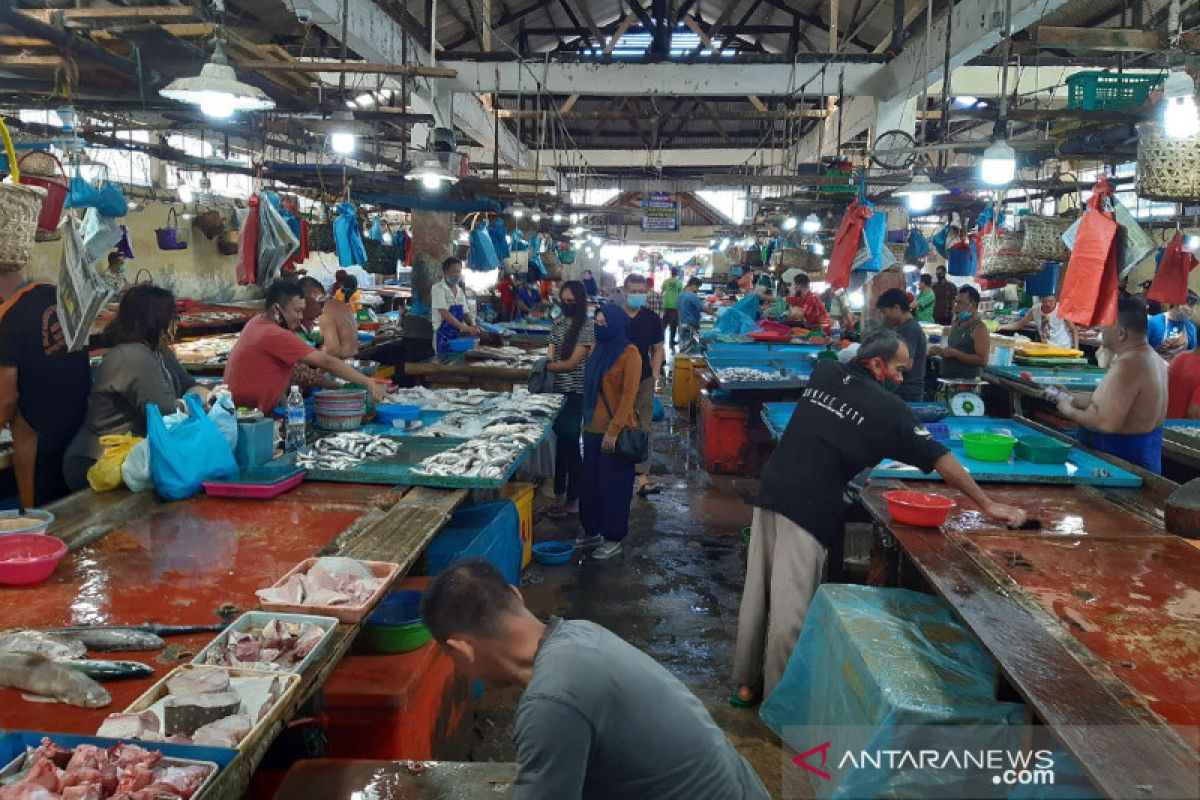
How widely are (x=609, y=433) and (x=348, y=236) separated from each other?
4.46 metres

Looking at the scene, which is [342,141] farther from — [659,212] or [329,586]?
[659,212]

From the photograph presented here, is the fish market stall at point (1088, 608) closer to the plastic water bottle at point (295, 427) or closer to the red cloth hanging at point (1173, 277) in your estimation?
the red cloth hanging at point (1173, 277)

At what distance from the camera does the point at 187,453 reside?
440cm

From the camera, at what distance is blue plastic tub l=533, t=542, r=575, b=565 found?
22.7ft

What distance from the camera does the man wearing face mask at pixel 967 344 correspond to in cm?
893

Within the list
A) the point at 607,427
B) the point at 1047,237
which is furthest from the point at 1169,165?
the point at 607,427

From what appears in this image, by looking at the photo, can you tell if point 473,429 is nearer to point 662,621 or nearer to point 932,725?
point 662,621

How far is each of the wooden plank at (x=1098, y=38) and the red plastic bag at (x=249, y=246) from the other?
559cm

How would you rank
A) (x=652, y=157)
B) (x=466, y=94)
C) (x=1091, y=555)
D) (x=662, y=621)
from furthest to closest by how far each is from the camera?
(x=652, y=157), (x=466, y=94), (x=662, y=621), (x=1091, y=555)

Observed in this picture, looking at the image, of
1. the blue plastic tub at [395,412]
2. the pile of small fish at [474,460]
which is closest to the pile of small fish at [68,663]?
the pile of small fish at [474,460]

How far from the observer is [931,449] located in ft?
13.7

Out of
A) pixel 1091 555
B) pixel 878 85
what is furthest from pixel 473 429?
pixel 878 85

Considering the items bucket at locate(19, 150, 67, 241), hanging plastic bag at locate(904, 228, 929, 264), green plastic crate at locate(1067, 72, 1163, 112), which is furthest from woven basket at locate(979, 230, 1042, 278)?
bucket at locate(19, 150, 67, 241)

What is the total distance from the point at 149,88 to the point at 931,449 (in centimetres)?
473
